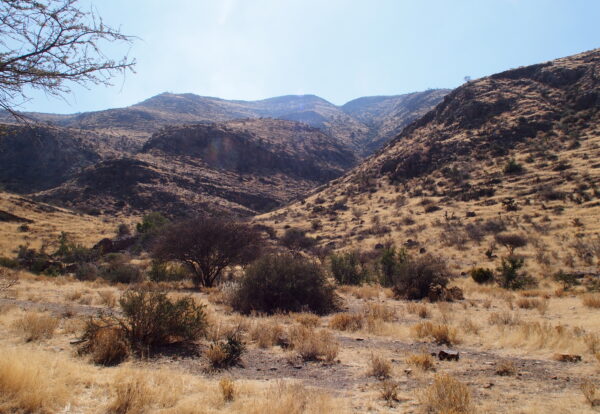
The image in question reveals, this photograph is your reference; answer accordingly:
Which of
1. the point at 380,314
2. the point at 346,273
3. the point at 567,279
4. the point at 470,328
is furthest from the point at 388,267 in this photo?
the point at 470,328

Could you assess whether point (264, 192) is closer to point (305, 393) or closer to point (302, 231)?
point (302, 231)

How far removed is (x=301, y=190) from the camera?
268 feet

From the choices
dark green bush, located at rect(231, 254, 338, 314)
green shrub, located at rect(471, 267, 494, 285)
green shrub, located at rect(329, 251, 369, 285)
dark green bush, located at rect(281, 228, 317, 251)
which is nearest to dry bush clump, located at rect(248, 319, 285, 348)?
dark green bush, located at rect(231, 254, 338, 314)

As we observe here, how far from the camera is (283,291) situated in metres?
12.6

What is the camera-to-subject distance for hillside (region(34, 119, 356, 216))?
197 ft

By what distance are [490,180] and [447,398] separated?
39878 mm

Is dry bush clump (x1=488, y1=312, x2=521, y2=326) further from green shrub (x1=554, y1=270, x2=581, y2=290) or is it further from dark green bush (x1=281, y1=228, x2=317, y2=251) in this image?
dark green bush (x1=281, y1=228, x2=317, y2=251)

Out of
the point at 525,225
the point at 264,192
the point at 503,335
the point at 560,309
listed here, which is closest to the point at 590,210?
the point at 525,225

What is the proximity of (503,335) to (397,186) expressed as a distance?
140ft

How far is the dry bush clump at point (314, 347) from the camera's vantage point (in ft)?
22.3

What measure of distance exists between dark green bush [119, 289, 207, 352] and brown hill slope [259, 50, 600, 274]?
1796 centimetres

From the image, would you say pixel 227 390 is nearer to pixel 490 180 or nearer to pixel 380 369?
pixel 380 369

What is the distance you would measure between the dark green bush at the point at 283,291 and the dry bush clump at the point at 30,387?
746cm

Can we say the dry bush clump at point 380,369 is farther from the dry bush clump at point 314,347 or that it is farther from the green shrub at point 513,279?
the green shrub at point 513,279
